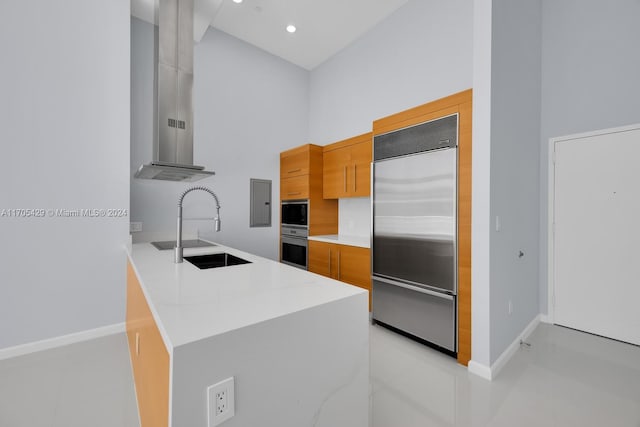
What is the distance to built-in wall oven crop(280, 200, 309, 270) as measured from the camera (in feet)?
12.1

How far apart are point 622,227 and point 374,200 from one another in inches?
91.0

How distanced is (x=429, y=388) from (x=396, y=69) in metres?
3.27

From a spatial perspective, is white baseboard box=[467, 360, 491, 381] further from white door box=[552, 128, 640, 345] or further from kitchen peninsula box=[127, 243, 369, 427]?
white door box=[552, 128, 640, 345]

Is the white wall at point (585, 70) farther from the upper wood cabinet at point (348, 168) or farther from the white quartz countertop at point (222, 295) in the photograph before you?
the white quartz countertop at point (222, 295)

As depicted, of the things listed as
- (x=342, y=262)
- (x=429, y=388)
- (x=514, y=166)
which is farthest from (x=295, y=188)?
(x=429, y=388)

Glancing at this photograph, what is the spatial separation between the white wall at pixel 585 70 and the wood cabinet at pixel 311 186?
8.25ft

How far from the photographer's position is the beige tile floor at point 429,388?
4.97 feet

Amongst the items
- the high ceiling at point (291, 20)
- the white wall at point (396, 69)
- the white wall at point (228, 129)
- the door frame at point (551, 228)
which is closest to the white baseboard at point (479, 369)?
the door frame at point (551, 228)

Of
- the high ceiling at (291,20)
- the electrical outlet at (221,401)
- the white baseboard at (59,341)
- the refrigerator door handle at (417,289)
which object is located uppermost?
the high ceiling at (291,20)

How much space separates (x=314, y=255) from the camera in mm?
3486

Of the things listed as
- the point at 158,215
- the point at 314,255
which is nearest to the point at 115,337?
the point at 158,215

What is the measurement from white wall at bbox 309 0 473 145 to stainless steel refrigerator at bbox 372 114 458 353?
2.91 feet

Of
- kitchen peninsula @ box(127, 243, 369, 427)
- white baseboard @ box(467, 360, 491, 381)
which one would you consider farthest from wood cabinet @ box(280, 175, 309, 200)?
white baseboard @ box(467, 360, 491, 381)

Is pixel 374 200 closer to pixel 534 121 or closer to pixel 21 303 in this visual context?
pixel 534 121
